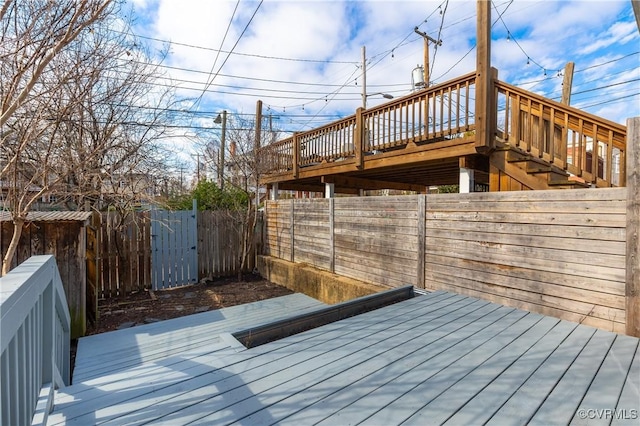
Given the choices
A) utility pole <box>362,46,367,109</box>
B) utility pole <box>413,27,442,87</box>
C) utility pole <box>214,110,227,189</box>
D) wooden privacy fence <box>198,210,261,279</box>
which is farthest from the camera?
utility pole <box>362,46,367,109</box>

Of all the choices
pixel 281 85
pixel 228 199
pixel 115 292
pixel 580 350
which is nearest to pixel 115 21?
pixel 115 292

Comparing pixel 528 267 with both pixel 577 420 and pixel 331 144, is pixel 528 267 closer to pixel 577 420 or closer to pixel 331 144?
pixel 577 420

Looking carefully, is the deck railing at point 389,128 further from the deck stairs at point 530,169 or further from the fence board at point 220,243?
the fence board at point 220,243

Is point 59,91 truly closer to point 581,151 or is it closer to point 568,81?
point 581,151

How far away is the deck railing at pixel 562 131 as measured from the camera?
3010mm

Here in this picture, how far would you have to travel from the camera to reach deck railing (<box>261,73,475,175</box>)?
4.18 m

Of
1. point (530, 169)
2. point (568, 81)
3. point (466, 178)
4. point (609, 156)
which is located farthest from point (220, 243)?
point (568, 81)

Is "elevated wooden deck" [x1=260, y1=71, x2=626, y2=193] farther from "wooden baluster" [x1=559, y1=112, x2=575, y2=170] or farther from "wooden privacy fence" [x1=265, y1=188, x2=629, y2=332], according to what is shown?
"wooden privacy fence" [x1=265, y1=188, x2=629, y2=332]

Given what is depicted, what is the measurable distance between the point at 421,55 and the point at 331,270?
28.9 feet

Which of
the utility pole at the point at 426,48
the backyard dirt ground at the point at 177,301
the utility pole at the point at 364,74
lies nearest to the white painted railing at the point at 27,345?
the backyard dirt ground at the point at 177,301

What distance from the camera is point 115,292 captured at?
5.55 meters

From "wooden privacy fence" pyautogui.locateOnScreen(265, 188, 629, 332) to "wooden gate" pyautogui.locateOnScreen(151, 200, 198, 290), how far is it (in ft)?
10.4

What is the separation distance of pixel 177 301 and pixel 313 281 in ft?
7.72

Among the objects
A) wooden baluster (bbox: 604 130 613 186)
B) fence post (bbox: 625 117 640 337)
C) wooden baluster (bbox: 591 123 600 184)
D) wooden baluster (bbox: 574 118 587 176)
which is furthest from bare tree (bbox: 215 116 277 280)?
fence post (bbox: 625 117 640 337)
